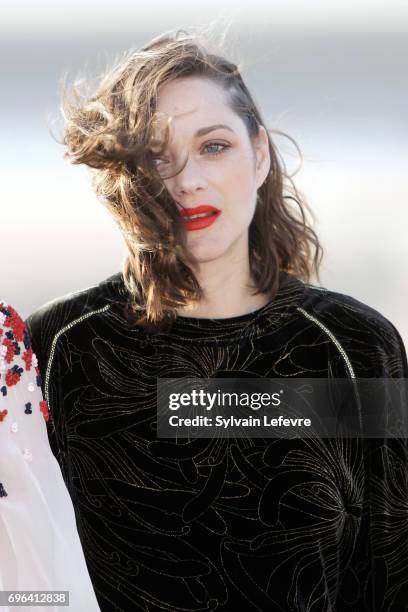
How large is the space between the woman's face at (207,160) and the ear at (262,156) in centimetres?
2

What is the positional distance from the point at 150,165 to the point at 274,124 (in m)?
0.25

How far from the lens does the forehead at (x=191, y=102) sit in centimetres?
155

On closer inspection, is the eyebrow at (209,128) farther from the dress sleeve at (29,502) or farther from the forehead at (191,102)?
the dress sleeve at (29,502)

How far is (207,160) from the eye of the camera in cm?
157

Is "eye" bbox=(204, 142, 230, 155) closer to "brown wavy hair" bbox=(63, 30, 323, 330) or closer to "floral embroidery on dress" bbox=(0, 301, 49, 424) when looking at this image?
"brown wavy hair" bbox=(63, 30, 323, 330)

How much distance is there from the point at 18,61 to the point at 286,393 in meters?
0.71

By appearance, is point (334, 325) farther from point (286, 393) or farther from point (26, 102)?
point (26, 102)

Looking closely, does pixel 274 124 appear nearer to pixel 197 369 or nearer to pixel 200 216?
pixel 200 216

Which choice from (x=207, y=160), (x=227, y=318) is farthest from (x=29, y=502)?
(x=207, y=160)

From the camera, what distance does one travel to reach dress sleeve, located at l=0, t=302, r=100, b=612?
130cm

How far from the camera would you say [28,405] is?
138 cm

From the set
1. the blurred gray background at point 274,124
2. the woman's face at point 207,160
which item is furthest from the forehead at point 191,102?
the blurred gray background at point 274,124

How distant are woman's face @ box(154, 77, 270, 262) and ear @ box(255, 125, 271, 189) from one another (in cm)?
2

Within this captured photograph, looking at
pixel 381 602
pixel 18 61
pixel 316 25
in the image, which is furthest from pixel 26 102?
pixel 381 602
